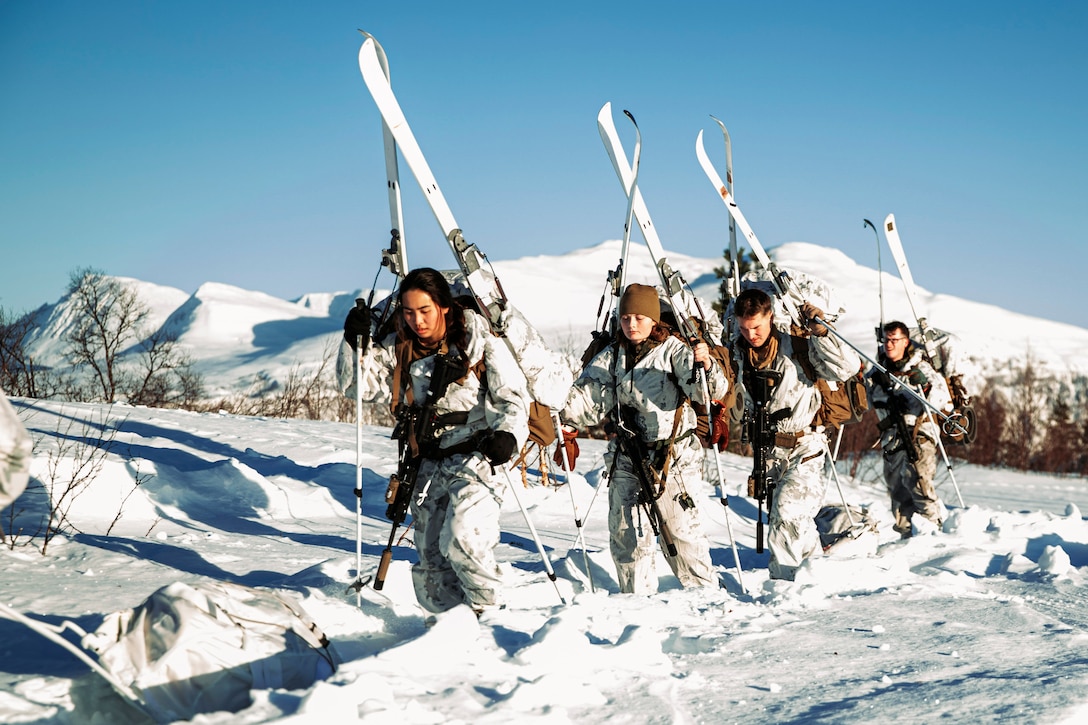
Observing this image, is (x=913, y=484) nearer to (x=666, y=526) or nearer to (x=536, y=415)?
(x=666, y=526)

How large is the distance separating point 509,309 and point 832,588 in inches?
101

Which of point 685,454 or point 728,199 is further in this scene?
point 728,199

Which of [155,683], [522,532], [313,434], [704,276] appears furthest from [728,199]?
[704,276]

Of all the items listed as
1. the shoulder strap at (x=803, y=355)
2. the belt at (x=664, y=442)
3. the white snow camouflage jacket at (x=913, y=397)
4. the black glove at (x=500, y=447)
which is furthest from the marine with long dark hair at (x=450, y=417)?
the white snow camouflage jacket at (x=913, y=397)

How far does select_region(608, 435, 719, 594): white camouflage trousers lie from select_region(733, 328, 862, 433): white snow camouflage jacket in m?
1.00

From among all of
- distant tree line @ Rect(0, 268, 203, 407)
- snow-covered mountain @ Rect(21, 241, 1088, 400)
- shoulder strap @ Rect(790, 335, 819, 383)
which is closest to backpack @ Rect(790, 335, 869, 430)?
shoulder strap @ Rect(790, 335, 819, 383)

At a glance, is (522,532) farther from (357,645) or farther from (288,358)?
(288,358)

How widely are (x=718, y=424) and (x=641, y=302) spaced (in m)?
0.96

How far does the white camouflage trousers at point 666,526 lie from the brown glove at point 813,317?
1.46 metres

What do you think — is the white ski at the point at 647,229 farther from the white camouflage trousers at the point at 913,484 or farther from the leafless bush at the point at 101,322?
the leafless bush at the point at 101,322

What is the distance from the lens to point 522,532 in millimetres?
9180

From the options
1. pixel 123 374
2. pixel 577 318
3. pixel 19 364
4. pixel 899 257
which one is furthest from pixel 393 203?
pixel 577 318

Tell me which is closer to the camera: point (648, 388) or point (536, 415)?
point (536, 415)

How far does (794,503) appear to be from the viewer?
259 inches
